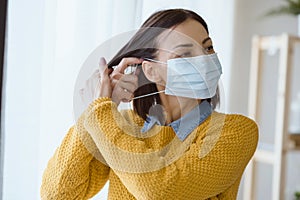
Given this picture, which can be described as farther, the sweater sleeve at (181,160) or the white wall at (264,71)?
the white wall at (264,71)

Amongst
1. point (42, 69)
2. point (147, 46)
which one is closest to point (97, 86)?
point (147, 46)

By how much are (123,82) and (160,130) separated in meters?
0.11

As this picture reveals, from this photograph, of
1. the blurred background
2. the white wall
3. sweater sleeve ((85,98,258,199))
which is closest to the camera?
sweater sleeve ((85,98,258,199))

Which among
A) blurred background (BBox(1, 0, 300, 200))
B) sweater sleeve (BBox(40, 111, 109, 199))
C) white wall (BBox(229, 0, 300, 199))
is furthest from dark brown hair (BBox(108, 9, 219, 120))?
white wall (BBox(229, 0, 300, 199))

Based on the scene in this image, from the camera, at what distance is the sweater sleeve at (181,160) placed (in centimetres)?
86

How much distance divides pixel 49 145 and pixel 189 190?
559 mm

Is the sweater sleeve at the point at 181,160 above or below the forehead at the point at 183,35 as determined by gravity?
below

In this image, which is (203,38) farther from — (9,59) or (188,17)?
(9,59)

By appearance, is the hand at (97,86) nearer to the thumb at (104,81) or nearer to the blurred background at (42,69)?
the thumb at (104,81)

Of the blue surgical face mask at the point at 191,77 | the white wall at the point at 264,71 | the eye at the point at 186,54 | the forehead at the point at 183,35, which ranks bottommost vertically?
the white wall at the point at 264,71

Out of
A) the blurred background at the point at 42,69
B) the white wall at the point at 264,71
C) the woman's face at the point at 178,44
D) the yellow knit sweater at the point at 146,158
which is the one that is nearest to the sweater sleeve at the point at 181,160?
the yellow knit sweater at the point at 146,158

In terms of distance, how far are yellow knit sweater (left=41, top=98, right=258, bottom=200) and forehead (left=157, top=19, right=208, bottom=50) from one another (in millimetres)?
143

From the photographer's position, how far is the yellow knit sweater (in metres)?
0.86

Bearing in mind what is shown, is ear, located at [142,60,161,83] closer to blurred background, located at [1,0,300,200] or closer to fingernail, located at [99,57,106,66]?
fingernail, located at [99,57,106,66]
